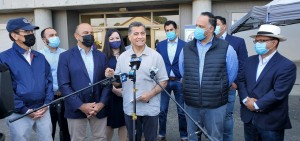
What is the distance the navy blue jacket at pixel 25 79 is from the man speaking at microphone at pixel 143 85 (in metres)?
0.82


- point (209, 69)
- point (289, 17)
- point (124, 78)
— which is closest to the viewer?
point (124, 78)

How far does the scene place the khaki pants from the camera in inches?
138

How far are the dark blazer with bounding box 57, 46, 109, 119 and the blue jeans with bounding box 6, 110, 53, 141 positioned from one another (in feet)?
0.97

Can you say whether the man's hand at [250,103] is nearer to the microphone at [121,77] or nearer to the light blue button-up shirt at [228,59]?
the light blue button-up shirt at [228,59]

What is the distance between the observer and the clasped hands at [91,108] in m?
3.38

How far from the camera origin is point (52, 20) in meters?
A: 11.9

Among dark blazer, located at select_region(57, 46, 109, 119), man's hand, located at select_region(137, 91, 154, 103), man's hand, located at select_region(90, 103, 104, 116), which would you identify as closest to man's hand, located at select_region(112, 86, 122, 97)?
dark blazer, located at select_region(57, 46, 109, 119)

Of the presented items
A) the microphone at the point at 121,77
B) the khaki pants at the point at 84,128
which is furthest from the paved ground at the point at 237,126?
the microphone at the point at 121,77

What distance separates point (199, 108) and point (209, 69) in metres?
0.51

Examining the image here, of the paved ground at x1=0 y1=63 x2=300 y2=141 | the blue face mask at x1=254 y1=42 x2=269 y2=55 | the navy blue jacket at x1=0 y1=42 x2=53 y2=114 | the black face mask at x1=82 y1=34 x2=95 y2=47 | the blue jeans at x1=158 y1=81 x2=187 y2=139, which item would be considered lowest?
the paved ground at x1=0 y1=63 x2=300 y2=141

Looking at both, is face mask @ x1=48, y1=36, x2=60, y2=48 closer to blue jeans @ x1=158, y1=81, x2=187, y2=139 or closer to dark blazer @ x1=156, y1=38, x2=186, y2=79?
dark blazer @ x1=156, y1=38, x2=186, y2=79

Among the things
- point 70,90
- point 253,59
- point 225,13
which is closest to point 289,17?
point 253,59

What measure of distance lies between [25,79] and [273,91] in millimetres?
2841

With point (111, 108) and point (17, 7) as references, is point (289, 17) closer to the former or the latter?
point (111, 108)
